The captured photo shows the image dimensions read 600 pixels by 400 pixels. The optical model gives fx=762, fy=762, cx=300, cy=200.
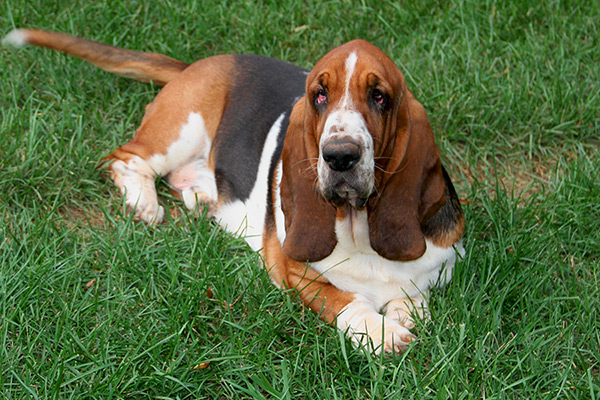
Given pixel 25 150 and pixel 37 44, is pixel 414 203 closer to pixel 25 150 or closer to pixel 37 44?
pixel 25 150

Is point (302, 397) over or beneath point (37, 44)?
beneath

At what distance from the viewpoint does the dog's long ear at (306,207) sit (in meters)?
3.41

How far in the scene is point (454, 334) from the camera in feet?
11.0

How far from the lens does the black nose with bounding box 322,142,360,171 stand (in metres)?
2.98

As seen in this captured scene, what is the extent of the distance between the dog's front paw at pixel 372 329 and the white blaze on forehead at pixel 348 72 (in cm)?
95

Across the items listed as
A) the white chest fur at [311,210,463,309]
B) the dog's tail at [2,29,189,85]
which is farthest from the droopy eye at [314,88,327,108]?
the dog's tail at [2,29,189,85]

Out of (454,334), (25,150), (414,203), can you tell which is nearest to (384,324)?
(454,334)

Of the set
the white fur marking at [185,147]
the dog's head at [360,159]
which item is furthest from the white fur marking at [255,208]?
the dog's head at [360,159]

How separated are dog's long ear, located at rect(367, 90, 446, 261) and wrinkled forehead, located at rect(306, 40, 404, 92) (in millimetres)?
160

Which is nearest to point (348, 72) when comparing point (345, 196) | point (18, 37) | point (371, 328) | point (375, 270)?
point (345, 196)

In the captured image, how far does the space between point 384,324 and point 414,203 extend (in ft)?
1.79

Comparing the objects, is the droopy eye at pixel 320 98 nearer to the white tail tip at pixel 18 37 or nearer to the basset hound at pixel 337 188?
the basset hound at pixel 337 188

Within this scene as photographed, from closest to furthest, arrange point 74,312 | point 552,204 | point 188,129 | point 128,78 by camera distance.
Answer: point 74,312, point 552,204, point 188,129, point 128,78

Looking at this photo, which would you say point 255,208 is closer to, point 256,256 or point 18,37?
point 256,256
